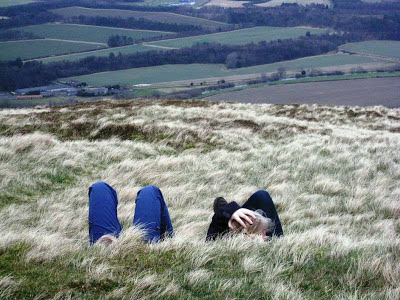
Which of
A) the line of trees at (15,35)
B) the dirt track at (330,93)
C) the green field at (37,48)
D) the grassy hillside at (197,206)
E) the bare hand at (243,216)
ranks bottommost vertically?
the dirt track at (330,93)

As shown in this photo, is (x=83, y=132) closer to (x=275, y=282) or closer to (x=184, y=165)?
(x=184, y=165)

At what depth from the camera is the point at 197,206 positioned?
26.9ft

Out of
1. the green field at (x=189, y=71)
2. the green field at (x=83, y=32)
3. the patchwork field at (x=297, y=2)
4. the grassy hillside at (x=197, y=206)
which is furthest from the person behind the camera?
the patchwork field at (x=297, y=2)

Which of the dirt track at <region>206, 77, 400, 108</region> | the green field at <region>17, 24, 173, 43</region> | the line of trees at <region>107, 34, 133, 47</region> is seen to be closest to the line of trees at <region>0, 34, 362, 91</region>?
the line of trees at <region>107, 34, 133, 47</region>

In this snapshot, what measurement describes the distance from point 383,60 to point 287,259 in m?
85.3

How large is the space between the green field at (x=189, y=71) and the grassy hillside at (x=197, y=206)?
49363 mm

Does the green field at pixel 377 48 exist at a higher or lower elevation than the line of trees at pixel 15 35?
lower

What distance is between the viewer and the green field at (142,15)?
123 m

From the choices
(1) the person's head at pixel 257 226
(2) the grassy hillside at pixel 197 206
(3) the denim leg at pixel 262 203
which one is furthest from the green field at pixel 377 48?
(1) the person's head at pixel 257 226

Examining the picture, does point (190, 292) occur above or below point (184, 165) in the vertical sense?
above

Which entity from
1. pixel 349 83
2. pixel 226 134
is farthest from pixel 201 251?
pixel 349 83

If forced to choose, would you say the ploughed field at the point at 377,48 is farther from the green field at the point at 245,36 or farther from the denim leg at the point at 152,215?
the denim leg at the point at 152,215

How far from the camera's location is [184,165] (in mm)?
11008

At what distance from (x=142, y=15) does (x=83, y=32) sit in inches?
1034
